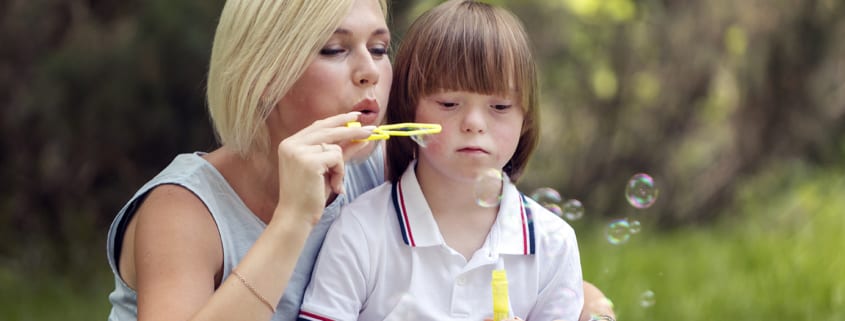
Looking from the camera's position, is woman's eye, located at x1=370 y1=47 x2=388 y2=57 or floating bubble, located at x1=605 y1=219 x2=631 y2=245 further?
floating bubble, located at x1=605 y1=219 x2=631 y2=245

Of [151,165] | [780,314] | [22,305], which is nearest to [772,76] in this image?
[780,314]

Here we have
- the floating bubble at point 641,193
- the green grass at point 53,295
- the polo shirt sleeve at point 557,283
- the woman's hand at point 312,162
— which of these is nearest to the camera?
the woman's hand at point 312,162

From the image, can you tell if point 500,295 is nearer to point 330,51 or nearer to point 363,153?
point 363,153

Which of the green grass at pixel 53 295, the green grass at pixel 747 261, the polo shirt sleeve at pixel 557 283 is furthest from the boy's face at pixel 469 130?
the green grass at pixel 53 295

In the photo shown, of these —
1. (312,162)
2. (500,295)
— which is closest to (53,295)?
(312,162)

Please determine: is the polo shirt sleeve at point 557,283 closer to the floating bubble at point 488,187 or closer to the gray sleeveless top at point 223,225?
the floating bubble at point 488,187

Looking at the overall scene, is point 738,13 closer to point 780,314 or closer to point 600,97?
point 600,97

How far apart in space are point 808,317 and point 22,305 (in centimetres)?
306

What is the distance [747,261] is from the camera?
4.70 meters

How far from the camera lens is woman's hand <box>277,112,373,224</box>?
2.04 metres

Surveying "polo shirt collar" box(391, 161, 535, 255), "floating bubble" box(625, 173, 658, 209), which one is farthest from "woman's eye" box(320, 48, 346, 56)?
"floating bubble" box(625, 173, 658, 209)

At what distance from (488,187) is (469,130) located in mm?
142

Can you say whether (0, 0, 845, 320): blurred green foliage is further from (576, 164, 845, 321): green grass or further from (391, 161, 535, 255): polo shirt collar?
(391, 161, 535, 255): polo shirt collar

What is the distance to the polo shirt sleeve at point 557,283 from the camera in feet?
7.64
